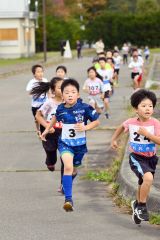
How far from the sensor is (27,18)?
6538 cm

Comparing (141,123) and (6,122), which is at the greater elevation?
(141,123)

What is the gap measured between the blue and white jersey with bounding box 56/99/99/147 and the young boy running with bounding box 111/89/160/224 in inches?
37.9

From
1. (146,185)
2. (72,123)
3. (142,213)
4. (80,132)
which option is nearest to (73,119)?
(72,123)

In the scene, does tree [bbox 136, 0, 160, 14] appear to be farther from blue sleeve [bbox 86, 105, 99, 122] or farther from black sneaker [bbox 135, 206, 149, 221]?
black sneaker [bbox 135, 206, 149, 221]

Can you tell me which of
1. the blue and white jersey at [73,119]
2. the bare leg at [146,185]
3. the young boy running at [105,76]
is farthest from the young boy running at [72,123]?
the young boy running at [105,76]

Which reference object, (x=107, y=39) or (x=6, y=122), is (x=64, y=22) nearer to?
(x=107, y=39)

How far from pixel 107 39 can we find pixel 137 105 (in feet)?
247

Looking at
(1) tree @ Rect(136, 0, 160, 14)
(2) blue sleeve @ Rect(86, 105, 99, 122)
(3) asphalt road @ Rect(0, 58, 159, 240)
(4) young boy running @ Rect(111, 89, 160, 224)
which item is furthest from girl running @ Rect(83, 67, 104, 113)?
(1) tree @ Rect(136, 0, 160, 14)

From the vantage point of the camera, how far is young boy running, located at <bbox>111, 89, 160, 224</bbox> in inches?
265

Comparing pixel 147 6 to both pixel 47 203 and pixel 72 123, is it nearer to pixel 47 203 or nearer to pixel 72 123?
pixel 47 203

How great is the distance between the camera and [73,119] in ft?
25.5

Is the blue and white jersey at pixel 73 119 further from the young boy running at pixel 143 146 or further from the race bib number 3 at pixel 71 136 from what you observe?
the young boy running at pixel 143 146

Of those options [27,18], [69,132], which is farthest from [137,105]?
[27,18]

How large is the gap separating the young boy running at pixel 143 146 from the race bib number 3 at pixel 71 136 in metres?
0.95
